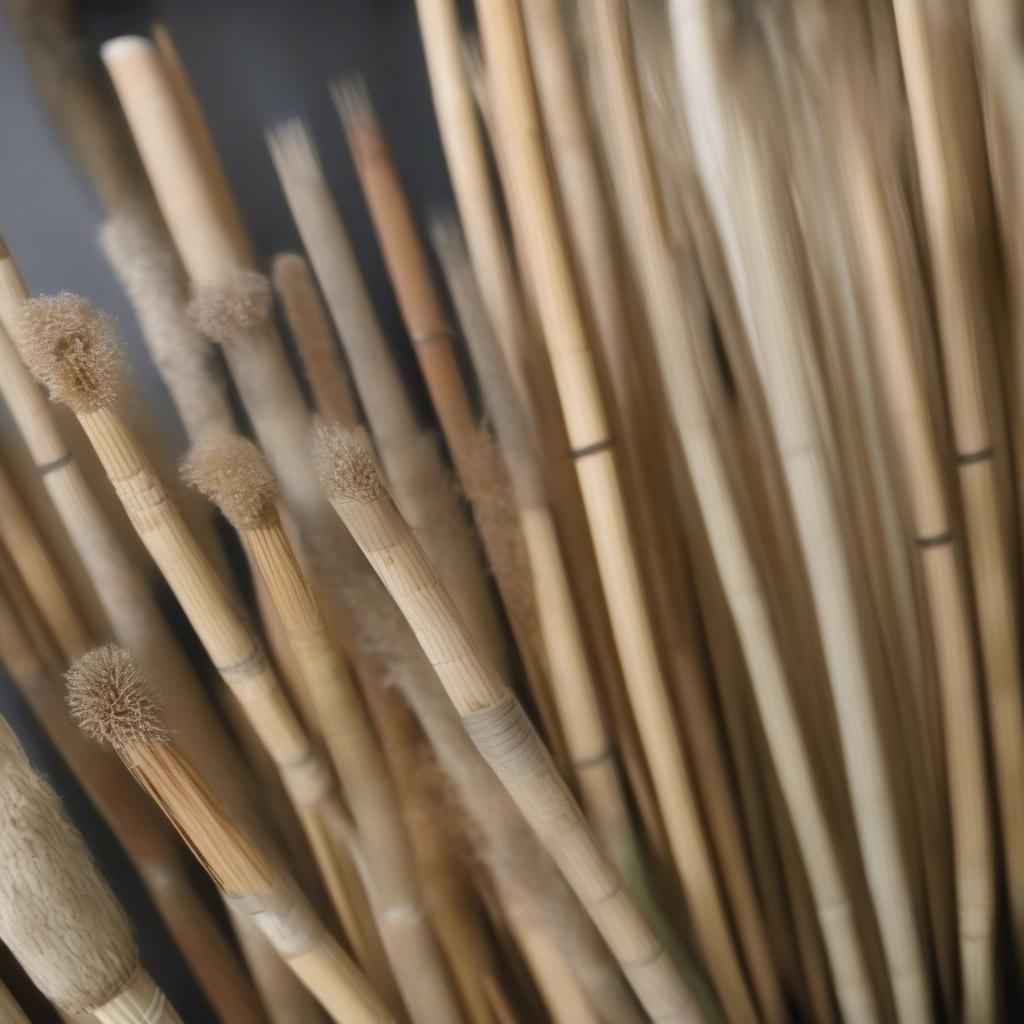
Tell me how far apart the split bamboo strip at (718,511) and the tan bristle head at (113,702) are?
0.27 m

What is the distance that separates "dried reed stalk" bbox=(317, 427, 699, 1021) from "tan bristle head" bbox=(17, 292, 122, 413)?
3.4 inches

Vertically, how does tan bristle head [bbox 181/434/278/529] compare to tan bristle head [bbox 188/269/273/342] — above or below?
below

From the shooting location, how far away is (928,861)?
557 millimetres

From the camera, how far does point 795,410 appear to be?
46cm

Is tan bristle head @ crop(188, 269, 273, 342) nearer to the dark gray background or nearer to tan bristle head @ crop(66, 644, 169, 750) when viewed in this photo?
the dark gray background

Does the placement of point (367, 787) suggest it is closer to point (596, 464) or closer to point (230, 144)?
point (596, 464)

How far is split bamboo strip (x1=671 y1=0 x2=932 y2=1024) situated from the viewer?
1.44 ft

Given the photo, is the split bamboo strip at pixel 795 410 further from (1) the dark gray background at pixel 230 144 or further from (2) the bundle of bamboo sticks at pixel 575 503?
(1) the dark gray background at pixel 230 144

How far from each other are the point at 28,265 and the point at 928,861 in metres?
0.57

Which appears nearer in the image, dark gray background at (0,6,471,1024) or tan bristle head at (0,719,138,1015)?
tan bristle head at (0,719,138,1015)

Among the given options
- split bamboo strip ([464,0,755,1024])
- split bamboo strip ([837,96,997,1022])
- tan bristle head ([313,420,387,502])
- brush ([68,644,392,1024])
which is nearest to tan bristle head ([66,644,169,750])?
brush ([68,644,392,1024])

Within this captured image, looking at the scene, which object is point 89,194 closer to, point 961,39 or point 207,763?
point 207,763

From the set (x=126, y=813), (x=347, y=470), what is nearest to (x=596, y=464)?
(x=347, y=470)

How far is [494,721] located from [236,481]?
0.14 m
